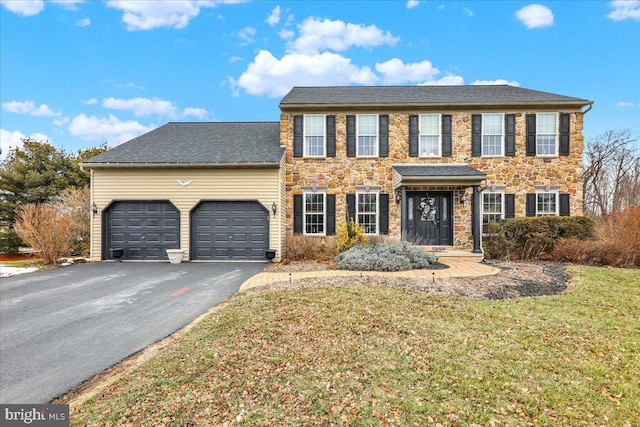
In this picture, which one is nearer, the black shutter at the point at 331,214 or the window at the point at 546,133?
the window at the point at 546,133

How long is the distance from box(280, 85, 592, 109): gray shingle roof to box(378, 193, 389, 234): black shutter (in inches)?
145

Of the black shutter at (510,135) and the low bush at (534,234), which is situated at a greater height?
the black shutter at (510,135)

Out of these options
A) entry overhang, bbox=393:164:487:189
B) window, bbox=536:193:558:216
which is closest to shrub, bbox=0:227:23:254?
entry overhang, bbox=393:164:487:189

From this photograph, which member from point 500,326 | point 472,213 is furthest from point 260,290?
point 472,213

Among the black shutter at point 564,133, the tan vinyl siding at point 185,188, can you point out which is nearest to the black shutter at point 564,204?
the black shutter at point 564,133

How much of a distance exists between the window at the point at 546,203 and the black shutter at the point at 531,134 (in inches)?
68.1

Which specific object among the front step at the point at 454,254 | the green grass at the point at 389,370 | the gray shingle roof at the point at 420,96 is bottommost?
the green grass at the point at 389,370

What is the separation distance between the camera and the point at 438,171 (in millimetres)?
11320

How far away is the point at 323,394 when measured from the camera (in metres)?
2.72

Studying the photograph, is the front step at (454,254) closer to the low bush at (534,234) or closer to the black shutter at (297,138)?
the low bush at (534,234)

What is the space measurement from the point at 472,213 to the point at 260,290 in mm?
9046

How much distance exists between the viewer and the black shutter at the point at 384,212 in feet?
39.3

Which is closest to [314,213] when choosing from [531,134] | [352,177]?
[352,177]

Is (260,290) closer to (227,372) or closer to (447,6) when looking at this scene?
(227,372)
